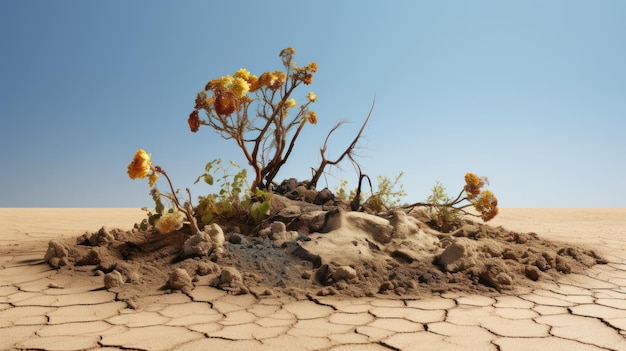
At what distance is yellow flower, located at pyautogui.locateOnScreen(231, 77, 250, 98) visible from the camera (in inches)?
188

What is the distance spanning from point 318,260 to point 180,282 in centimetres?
99

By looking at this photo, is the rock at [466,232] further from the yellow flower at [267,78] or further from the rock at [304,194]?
the yellow flower at [267,78]

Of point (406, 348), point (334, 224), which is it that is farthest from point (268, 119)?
point (406, 348)

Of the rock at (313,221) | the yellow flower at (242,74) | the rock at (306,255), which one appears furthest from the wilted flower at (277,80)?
the rock at (306,255)

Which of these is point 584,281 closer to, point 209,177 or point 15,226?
point 209,177

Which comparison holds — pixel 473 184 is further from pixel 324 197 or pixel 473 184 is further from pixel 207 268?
pixel 207 268

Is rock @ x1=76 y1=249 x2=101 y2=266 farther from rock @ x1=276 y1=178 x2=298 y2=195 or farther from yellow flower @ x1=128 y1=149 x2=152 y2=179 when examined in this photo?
rock @ x1=276 y1=178 x2=298 y2=195

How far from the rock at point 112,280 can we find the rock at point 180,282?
379 mm

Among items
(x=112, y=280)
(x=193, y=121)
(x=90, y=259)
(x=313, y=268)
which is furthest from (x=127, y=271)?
(x=193, y=121)

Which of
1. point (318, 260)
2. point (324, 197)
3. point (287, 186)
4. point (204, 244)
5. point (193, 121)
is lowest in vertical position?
point (318, 260)

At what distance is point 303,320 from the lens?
9.27 feet

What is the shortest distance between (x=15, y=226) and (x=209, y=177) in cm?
405

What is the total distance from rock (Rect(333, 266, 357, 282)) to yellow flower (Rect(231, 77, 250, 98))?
198 cm

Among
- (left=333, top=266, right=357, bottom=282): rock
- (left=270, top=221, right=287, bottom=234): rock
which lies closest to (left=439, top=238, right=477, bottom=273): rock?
(left=333, top=266, right=357, bottom=282): rock
